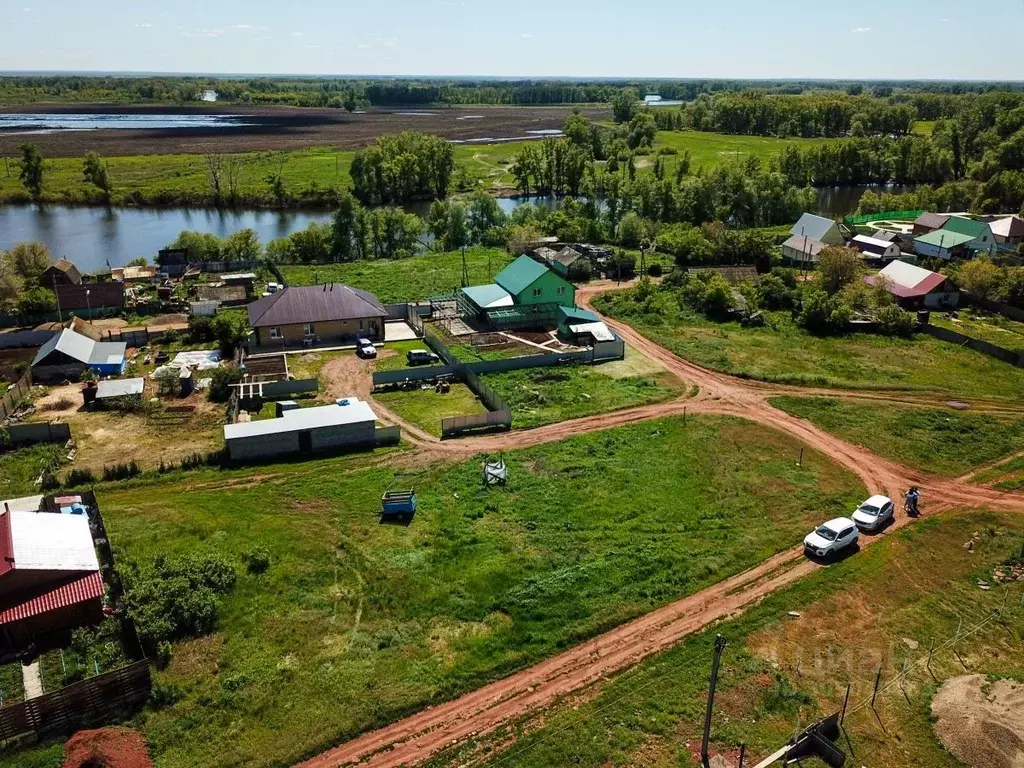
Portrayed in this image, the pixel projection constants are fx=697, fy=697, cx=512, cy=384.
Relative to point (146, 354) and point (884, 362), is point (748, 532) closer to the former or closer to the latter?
point (884, 362)

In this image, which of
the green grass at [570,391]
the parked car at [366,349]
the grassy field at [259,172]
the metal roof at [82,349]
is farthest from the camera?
the grassy field at [259,172]

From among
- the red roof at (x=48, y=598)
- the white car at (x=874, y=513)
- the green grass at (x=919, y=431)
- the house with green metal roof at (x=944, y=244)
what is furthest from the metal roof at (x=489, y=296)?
the house with green metal roof at (x=944, y=244)

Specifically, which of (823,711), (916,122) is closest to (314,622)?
(823,711)

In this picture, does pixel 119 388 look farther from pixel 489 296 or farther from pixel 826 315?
pixel 826 315

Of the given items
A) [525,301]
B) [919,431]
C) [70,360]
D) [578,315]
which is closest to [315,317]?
[70,360]

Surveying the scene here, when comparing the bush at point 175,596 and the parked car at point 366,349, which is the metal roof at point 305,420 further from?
the parked car at point 366,349

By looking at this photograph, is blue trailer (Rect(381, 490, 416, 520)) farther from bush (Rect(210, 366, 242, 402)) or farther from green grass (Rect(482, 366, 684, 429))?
bush (Rect(210, 366, 242, 402))
